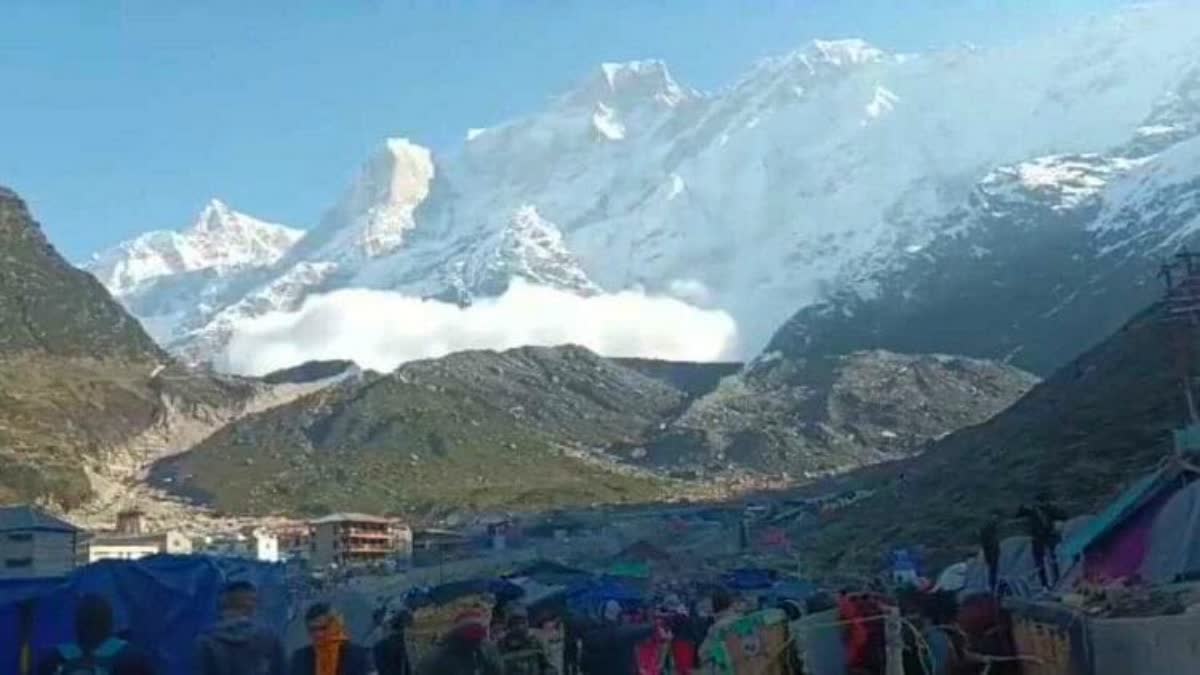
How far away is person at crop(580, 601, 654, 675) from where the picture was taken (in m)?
11.5

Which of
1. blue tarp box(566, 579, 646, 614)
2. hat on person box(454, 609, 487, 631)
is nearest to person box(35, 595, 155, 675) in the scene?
hat on person box(454, 609, 487, 631)

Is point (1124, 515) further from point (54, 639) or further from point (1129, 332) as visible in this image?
point (1129, 332)

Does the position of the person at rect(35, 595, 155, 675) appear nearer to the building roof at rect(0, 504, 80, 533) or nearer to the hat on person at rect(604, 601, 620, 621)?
the hat on person at rect(604, 601, 620, 621)

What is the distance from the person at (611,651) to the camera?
11.5 metres

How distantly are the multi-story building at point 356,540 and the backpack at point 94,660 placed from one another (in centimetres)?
8504

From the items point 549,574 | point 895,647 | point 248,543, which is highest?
point 248,543

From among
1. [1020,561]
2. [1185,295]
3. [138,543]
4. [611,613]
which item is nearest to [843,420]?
[138,543]

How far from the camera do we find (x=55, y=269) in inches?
7023

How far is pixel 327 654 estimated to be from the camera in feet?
29.3

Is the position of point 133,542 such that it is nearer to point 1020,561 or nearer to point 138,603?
point 1020,561

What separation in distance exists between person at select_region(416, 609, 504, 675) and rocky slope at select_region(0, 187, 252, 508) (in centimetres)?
11563

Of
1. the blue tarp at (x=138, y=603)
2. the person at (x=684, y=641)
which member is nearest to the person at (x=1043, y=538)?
the person at (x=684, y=641)

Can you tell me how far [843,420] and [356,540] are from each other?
94.0m

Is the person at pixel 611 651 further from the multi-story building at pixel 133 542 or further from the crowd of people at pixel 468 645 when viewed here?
the multi-story building at pixel 133 542
